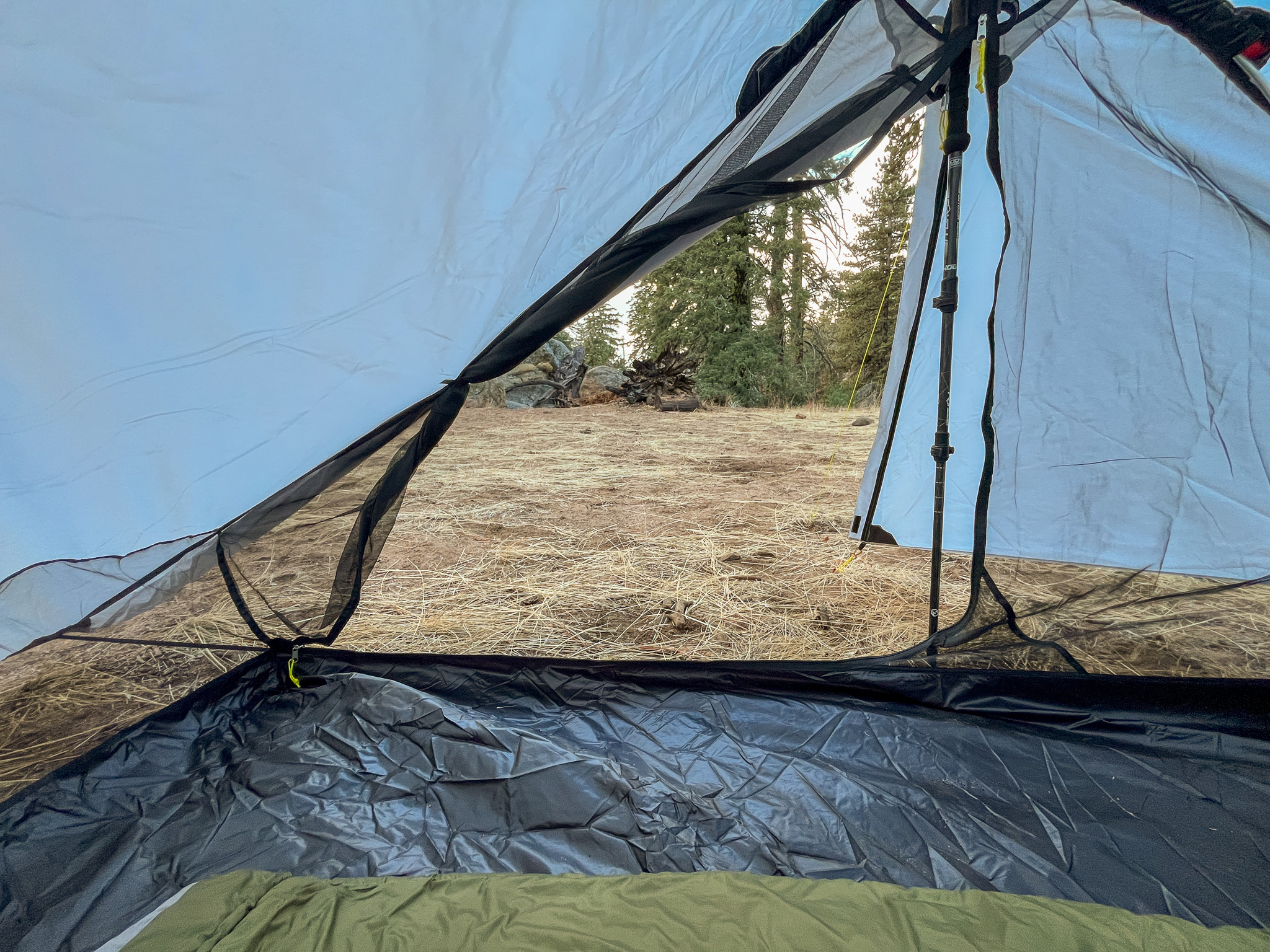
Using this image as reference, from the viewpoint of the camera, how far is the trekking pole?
54.6 inches

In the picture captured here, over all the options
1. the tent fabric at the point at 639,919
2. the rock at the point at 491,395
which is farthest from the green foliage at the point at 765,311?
the tent fabric at the point at 639,919

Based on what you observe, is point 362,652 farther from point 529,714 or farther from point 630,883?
point 630,883

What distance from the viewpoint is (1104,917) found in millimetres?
835

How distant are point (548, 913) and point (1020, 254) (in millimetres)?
1732

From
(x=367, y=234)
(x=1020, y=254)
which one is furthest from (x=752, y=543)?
(x=367, y=234)

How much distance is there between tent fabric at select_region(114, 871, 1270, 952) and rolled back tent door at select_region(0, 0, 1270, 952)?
0.26 feet

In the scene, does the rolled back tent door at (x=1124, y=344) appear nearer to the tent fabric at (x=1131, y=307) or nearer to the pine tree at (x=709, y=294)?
the tent fabric at (x=1131, y=307)

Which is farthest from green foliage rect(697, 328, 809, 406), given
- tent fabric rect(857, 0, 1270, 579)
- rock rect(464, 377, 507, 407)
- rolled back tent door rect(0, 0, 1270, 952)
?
rolled back tent door rect(0, 0, 1270, 952)

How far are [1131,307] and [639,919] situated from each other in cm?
167

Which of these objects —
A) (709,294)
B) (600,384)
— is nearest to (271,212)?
(600,384)

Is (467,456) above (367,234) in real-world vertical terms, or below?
below

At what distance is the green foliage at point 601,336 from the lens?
63.4 ft

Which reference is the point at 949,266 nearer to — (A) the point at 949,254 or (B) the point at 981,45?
(A) the point at 949,254

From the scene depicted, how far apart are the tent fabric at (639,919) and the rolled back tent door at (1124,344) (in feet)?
2.39
